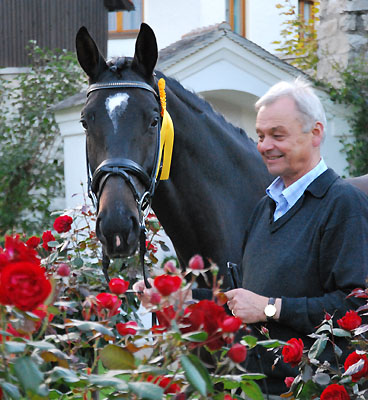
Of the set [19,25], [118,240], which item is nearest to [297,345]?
[118,240]

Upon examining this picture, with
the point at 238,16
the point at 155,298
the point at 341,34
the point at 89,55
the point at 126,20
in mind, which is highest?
the point at 89,55

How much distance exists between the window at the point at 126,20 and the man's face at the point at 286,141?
14.9 meters

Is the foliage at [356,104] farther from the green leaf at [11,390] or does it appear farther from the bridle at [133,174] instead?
the green leaf at [11,390]

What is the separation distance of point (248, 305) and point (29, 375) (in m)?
1.11

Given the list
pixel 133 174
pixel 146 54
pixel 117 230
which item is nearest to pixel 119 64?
pixel 146 54

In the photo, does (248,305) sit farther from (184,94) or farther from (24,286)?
(184,94)

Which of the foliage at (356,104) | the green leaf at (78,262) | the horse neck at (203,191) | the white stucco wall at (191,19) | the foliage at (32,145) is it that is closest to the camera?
the horse neck at (203,191)

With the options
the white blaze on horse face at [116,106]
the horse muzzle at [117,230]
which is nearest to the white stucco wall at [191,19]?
the white blaze on horse face at [116,106]

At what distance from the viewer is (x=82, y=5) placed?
49.0 ft

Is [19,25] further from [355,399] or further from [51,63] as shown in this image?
[355,399]

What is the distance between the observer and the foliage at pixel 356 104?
8.91 meters

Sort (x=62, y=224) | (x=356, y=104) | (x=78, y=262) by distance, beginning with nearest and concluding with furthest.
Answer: (x=62, y=224), (x=78, y=262), (x=356, y=104)

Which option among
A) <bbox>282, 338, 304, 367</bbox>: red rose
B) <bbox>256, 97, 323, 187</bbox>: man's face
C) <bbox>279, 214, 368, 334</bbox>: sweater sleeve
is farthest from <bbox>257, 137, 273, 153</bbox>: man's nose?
<bbox>282, 338, 304, 367</bbox>: red rose

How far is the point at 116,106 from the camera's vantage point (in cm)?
304
